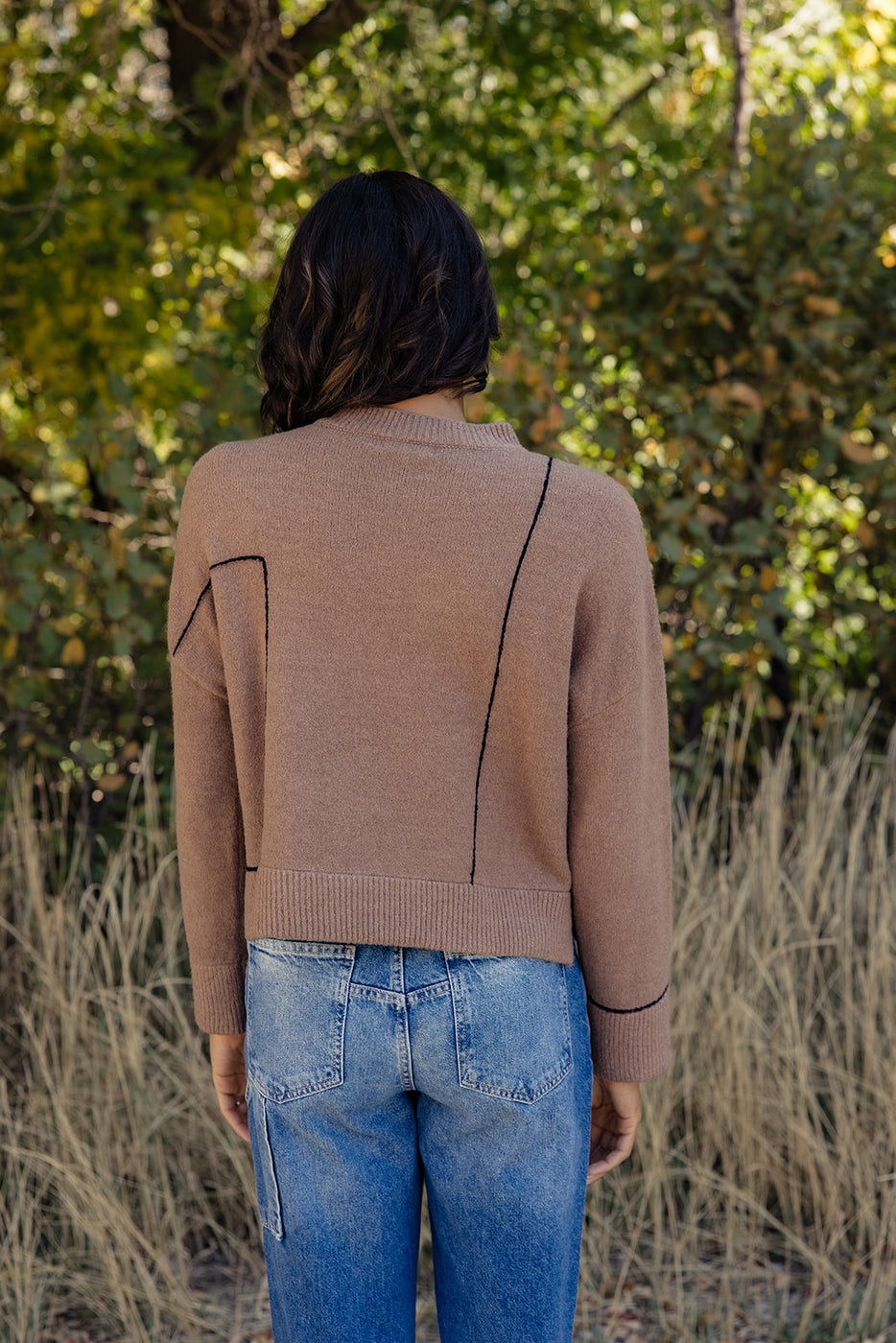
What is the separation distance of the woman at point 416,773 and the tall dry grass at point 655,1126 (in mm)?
1093

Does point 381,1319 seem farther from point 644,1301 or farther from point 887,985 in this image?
point 887,985

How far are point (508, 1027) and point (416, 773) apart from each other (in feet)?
0.85

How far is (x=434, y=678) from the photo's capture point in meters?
1.14

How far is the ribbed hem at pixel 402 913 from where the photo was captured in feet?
3.72

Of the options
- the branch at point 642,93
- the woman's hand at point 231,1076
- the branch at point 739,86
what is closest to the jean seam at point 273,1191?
the woman's hand at point 231,1076

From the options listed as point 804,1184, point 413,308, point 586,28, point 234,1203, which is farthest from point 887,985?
point 586,28

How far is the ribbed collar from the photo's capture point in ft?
3.78

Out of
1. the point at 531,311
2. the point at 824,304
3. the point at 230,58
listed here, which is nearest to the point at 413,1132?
the point at 824,304

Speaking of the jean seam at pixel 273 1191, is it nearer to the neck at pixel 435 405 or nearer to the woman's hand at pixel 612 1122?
the woman's hand at pixel 612 1122

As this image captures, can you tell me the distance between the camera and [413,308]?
3.79ft

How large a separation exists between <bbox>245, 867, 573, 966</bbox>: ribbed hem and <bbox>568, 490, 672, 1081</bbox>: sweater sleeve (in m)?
0.09

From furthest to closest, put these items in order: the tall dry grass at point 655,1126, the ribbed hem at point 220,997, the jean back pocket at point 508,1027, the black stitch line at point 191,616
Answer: the tall dry grass at point 655,1126
the ribbed hem at point 220,997
the black stitch line at point 191,616
the jean back pocket at point 508,1027

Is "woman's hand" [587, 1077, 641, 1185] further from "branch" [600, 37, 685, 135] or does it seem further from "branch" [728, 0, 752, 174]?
"branch" [600, 37, 685, 135]

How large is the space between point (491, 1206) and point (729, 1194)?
1.31 m
